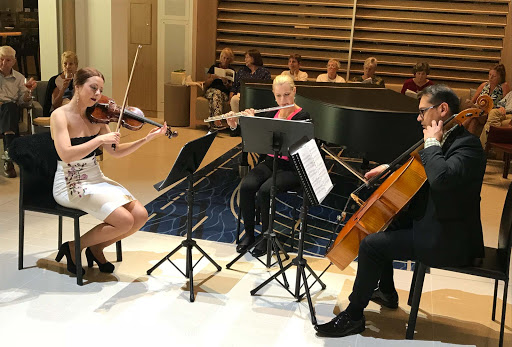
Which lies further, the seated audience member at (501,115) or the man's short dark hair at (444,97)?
the seated audience member at (501,115)

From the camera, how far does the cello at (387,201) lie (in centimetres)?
305

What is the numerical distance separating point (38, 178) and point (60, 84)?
247 centimetres

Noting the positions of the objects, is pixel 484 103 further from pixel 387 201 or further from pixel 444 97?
pixel 387 201

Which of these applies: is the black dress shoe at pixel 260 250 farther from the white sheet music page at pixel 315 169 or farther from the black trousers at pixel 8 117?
the black trousers at pixel 8 117

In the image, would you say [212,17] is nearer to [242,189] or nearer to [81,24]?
[81,24]

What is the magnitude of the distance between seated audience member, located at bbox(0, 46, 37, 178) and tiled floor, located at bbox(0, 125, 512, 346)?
63.2 inches

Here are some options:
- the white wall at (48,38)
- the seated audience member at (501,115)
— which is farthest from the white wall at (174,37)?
the seated audience member at (501,115)

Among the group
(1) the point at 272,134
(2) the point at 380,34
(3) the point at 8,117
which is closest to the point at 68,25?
(3) the point at 8,117

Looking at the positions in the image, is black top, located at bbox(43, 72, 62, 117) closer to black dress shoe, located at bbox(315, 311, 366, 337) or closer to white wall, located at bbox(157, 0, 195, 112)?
white wall, located at bbox(157, 0, 195, 112)

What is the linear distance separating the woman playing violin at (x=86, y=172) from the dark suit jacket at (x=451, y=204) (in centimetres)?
157

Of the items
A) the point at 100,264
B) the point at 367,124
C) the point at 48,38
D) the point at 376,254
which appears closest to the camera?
the point at 376,254

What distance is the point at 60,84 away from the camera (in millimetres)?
6078

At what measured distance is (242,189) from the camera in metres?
4.39

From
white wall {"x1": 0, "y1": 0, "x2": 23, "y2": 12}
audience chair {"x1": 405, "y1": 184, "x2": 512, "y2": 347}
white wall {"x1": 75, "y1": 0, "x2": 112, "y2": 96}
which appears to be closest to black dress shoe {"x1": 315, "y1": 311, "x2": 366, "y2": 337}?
audience chair {"x1": 405, "y1": 184, "x2": 512, "y2": 347}
